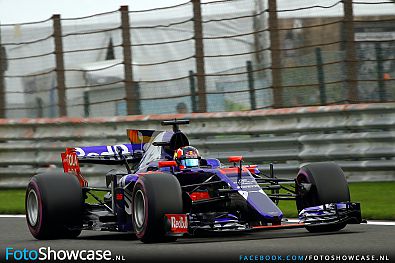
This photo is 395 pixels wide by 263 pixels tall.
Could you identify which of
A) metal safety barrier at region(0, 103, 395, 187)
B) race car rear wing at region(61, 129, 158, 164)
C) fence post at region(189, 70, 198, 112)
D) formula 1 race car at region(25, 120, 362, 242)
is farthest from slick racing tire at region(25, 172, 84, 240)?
fence post at region(189, 70, 198, 112)

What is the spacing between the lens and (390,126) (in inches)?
579

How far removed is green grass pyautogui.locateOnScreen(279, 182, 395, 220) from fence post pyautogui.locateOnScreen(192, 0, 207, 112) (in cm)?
237

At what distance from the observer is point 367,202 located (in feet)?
43.1

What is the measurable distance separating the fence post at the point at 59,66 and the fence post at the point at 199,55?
8.53ft

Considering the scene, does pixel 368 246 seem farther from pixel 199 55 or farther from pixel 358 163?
pixel 199 55

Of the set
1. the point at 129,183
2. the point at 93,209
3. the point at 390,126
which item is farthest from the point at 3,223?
the point at 390,126

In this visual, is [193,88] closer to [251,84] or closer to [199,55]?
[199,55]

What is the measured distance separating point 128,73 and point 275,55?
248cm

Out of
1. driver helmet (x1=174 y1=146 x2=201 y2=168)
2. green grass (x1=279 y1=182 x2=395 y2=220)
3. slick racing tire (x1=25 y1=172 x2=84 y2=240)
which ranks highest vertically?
driver helmet (x1=174 y1=146 x2=201 y2=168)

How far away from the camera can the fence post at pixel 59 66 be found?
1745 cm

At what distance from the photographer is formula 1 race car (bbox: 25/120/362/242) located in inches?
384

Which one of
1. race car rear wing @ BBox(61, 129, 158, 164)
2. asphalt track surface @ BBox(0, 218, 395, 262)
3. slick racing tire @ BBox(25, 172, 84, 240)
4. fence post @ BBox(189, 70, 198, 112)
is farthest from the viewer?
fence post @ BBox(189, 70, 198, 112)

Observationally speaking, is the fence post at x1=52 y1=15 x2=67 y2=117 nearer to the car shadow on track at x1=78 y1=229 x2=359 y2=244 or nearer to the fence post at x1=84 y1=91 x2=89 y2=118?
the fence post at x1=84 y1=91 x2=89 y2=118

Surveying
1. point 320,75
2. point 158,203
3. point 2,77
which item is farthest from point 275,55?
point 158,203
